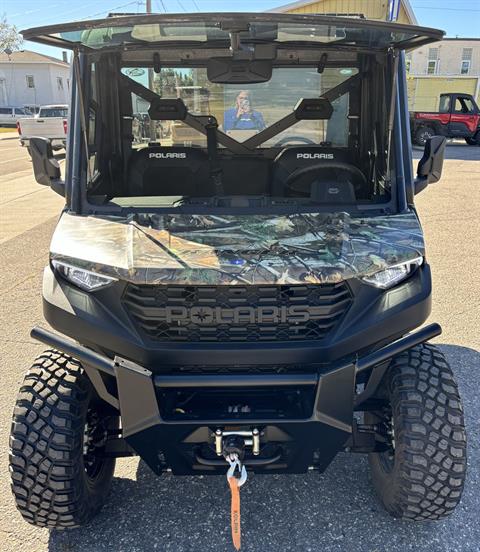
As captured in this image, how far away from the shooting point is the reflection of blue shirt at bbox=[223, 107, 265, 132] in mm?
3611

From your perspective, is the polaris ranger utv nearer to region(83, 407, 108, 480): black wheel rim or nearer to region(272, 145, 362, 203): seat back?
region(83, 407, 108, 480): black wheel rim

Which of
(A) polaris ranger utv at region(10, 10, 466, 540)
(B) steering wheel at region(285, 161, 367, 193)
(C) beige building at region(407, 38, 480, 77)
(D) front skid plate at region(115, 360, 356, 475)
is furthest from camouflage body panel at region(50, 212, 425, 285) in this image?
→ (C) beige building at region(407, 38, 480, 77)

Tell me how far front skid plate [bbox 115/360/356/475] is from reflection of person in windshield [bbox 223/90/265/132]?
2.06 metres

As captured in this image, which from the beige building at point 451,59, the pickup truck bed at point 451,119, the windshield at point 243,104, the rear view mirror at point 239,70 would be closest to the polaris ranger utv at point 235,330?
the rear view mirror at point 239,70

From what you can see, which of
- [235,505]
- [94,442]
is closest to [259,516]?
[235,505]

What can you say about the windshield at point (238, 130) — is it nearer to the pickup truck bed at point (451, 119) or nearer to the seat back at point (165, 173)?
the seat back at point (165, 173)

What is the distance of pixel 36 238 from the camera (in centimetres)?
783

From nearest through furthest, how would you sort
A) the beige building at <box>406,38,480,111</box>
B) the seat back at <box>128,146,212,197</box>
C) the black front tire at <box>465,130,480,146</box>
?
the seat back at <box>128,146,212,197</box> → the black front tire at <box>465,130,480,146</box> → the beige building at <box>406,38,480,111</box>

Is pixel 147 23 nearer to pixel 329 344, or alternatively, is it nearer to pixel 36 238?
pixel 329 344

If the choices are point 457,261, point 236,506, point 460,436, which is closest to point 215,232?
point 236,506

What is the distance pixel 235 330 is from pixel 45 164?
1422mm

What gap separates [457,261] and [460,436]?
4645mm

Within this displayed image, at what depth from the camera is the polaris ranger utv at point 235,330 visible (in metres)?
2.17

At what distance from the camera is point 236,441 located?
2.20 meters
